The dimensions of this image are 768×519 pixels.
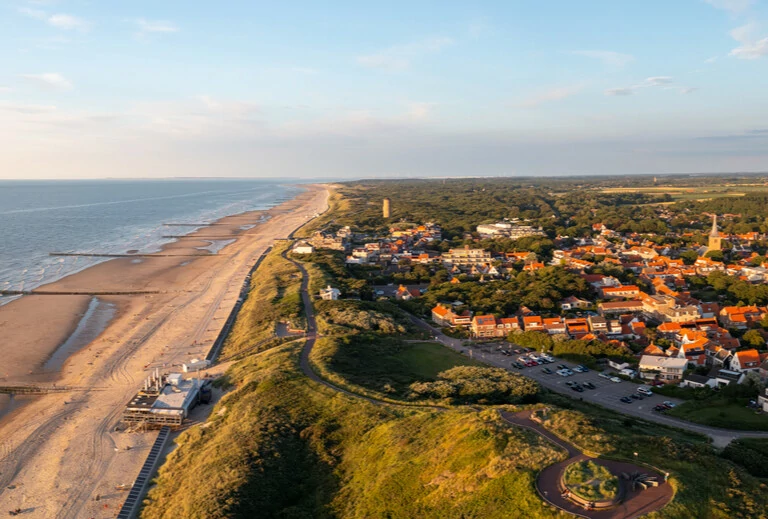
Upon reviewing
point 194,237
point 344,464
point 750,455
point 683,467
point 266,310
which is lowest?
Answer: point 344,464

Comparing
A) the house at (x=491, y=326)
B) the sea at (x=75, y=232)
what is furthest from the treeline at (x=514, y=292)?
the sea at (x=75, y=232)

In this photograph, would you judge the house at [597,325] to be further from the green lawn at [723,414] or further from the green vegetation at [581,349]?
the green lawn at [723,414]

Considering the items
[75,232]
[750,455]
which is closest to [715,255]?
[750,455]

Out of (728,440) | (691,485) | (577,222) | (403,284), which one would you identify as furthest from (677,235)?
(691,485)

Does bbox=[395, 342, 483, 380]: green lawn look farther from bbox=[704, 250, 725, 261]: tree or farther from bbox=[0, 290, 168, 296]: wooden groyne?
→ bbox=[704, 250, 725, 261]: tree

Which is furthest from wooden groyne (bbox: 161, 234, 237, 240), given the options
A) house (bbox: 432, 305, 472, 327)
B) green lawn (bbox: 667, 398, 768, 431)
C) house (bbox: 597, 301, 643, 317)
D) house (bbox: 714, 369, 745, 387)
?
green lawn (bbox: 667, 398, 768, 431)

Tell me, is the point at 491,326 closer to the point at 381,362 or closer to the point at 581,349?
the point at 581,349

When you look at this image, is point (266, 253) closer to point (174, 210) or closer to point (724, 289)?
point (724, 289)
